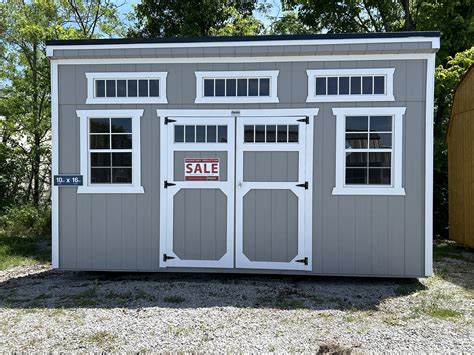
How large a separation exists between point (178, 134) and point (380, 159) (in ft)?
8.59

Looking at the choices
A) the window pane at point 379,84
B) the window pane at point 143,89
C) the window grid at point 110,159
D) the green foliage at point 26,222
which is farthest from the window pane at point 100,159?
the green foliage at point 26,222

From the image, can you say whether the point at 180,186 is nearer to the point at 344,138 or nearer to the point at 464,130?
the point at 344,138

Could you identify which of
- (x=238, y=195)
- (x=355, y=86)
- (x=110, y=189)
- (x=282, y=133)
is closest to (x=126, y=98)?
(x=110, y=189)

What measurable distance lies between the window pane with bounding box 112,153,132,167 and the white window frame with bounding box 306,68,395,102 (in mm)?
2460

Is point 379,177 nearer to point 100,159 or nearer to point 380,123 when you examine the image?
point 380,123

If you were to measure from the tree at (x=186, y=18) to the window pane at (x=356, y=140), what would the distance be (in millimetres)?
7798

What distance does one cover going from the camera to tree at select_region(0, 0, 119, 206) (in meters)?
12.0

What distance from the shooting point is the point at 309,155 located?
545 centimetres

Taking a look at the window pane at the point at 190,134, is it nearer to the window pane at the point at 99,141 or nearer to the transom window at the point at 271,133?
the transom window at the point at 271,133

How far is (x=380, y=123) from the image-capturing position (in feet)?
17.7

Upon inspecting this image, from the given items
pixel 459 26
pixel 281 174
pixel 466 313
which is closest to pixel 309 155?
pixel 281 174

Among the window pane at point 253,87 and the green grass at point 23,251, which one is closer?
the window pane at point 253,87

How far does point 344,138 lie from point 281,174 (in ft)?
3.01

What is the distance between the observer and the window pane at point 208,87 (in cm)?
562
